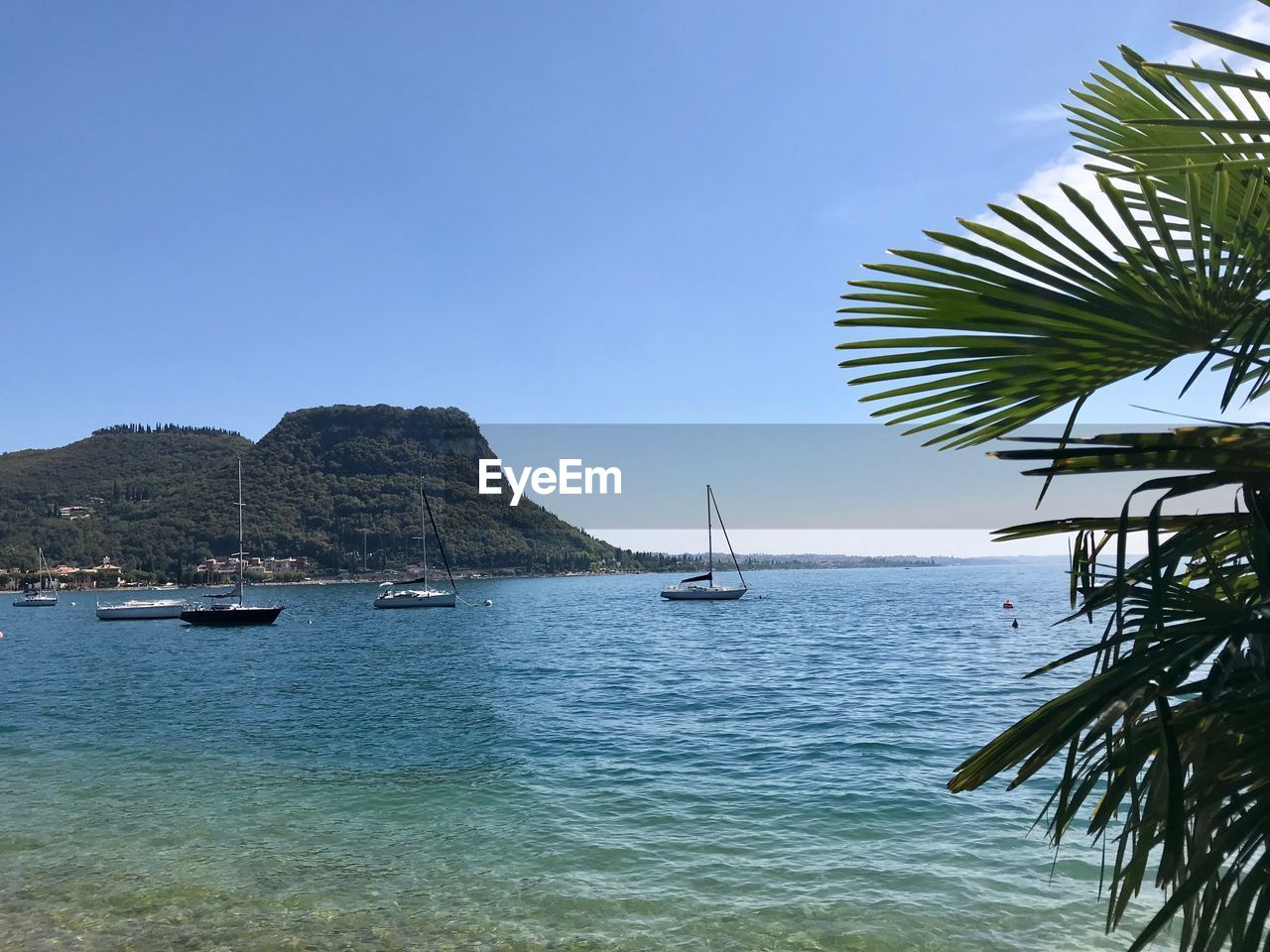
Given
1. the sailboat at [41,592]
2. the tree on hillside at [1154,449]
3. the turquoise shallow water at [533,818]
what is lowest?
the sailboat at [41,592]

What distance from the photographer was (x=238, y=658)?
39312 millimetres

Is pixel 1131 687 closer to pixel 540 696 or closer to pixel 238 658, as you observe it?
pixel 540 696

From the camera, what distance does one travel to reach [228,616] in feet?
186

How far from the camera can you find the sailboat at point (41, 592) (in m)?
103

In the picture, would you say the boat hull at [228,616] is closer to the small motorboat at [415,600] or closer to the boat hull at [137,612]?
the boat hull at [137,612]

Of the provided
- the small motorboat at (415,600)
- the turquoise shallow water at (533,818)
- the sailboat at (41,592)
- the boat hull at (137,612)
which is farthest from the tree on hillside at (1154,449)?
the sailboat at (41,592)

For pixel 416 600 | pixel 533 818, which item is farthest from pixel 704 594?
pixel 533 818

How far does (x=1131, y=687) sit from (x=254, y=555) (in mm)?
166609

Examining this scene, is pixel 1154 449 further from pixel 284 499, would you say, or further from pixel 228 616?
pixel 284 499

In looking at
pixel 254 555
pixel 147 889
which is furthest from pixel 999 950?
pixel 254 555

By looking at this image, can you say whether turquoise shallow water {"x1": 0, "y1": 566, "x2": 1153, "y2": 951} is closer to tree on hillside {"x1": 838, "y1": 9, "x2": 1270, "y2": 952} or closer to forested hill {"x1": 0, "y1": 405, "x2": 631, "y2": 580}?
tree on hillside {"x1": 838, "y1": 9, "x2": 1270, "y2": 952}

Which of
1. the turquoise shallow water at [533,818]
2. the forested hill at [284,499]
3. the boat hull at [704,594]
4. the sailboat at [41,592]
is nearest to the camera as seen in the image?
the turquoise shallow water at [533,818]

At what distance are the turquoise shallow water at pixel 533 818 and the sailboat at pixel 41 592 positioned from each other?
90457 mm

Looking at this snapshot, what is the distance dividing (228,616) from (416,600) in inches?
931
